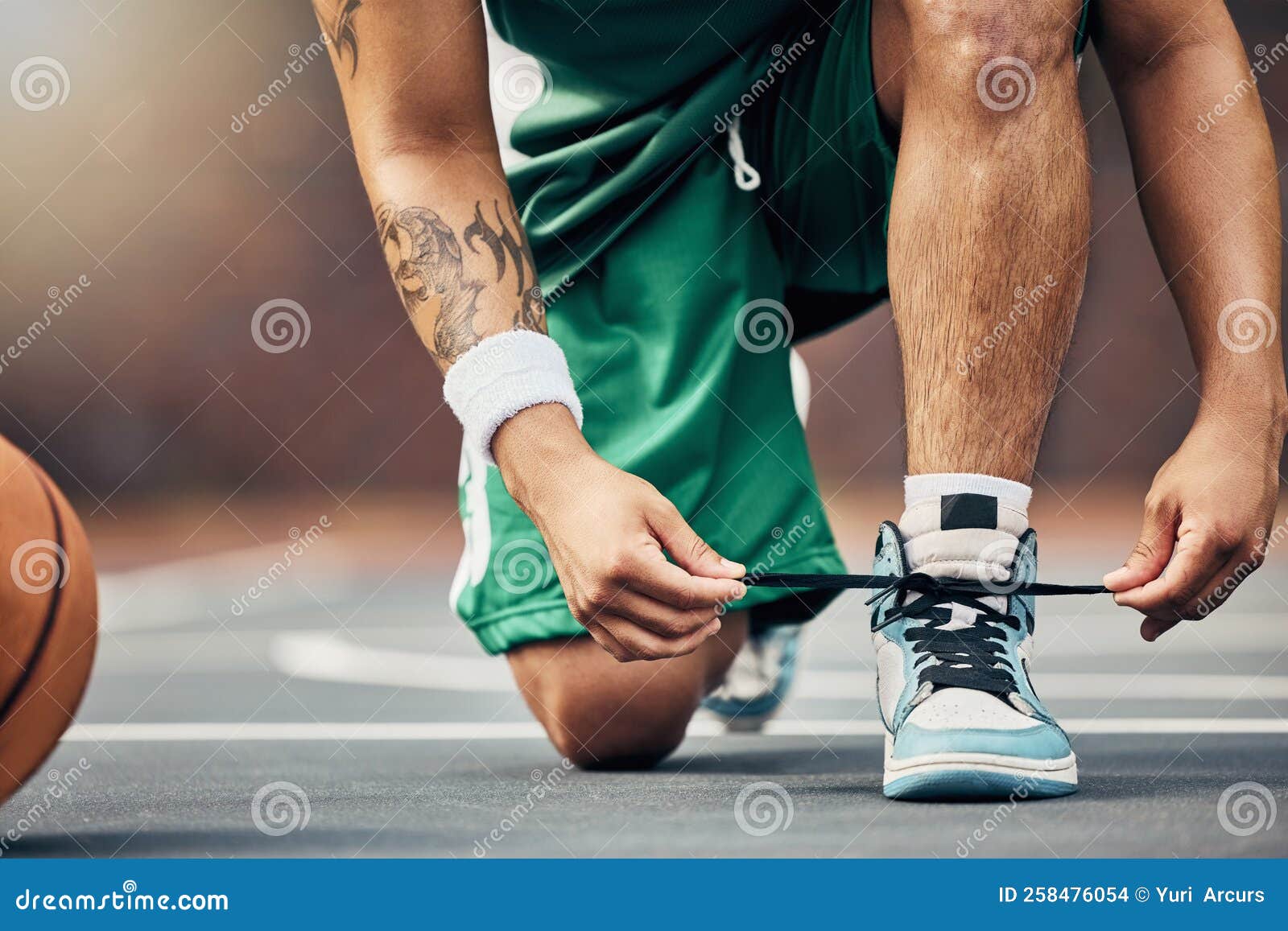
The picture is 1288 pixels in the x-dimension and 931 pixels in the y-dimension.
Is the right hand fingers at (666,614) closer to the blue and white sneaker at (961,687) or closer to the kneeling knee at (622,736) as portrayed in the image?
the blue and white sneaker at (961,687)

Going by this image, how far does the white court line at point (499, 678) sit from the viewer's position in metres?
2.64

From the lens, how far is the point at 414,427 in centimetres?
1023

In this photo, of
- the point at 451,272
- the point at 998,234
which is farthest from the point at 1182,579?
the point at 451,272

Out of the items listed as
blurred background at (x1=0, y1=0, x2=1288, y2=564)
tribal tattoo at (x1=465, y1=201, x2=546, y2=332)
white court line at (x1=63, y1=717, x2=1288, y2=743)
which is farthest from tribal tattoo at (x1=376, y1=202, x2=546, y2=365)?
blurred background at (x1=0, y1=0, x2=1288, y2=564)

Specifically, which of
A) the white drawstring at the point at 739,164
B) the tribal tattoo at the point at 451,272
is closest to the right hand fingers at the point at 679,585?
the tribal tattoo at the point at 451,272

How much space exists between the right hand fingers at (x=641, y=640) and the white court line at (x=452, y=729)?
1.00 metres

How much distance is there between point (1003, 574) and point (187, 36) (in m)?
9.95

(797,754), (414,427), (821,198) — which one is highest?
(821,198)

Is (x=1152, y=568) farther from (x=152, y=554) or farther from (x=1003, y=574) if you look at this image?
(x=152, y=554)

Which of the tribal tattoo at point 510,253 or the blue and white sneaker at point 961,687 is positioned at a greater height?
the tribal tattoo at point 510,253

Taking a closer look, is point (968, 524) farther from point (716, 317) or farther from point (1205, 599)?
point (716, 317)

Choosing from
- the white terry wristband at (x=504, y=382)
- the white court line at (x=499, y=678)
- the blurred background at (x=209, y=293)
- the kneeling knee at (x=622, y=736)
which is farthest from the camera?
the blurred background at (x=209, y=293)

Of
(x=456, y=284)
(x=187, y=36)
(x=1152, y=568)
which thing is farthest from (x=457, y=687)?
(x=187, y=36)

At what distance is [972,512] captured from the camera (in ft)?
4.79
